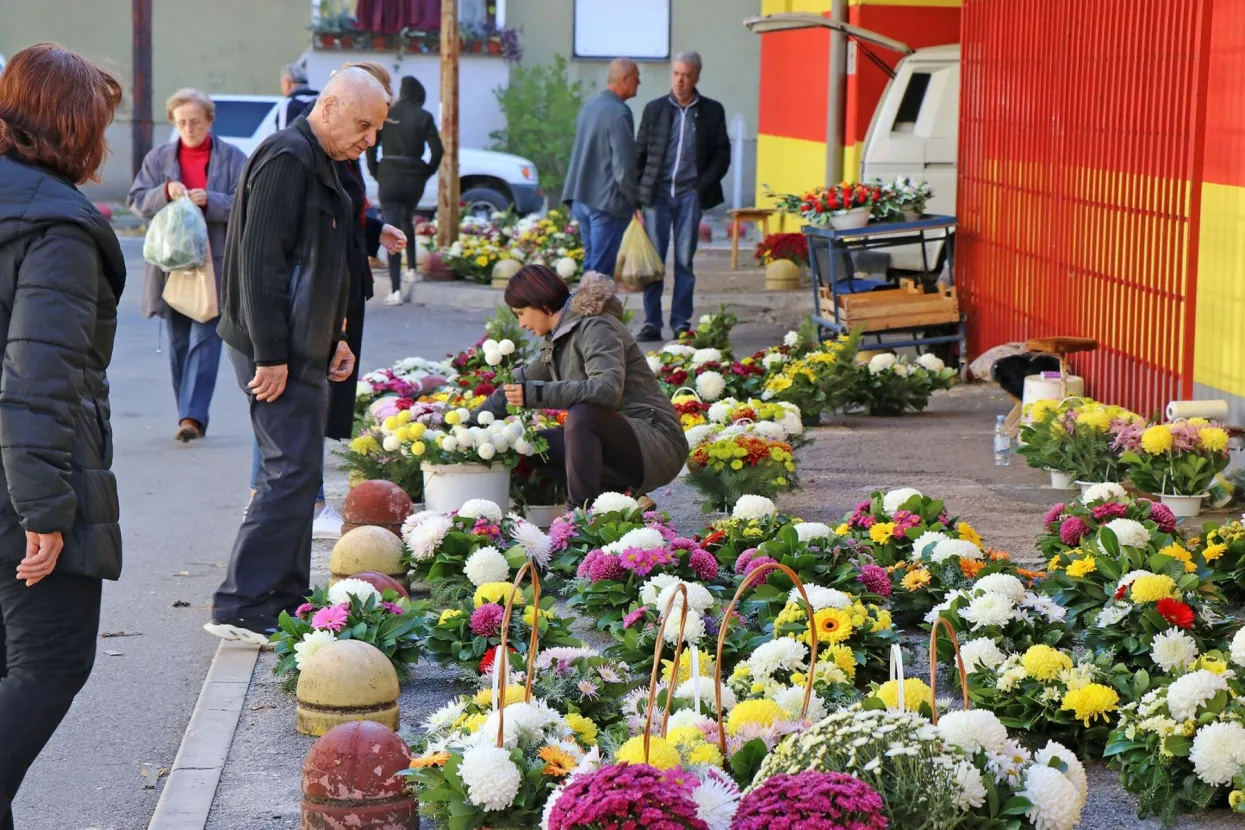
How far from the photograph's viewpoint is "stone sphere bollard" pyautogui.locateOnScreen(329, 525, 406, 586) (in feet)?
20.0

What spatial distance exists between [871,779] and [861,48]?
40.3ft

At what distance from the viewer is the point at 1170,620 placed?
4887 mm

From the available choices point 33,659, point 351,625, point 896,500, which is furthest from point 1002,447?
point 33,659

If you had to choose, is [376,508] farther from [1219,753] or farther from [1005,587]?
[1219,753]

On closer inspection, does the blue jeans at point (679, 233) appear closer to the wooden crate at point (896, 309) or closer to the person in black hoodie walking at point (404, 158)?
the wooden crate at point (896, 309)

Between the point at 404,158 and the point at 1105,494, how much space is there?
10.8 meters

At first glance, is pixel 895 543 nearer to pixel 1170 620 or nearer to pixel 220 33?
pixel 1170 620

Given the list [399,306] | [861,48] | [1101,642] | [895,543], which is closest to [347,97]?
[895,543]

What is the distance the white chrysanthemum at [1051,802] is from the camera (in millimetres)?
3486

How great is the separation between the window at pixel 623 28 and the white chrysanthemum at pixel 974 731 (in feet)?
82.6

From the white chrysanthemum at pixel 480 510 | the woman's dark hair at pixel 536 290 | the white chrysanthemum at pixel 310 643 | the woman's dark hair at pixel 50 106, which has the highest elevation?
the woman's dark hair at pixel 50 106

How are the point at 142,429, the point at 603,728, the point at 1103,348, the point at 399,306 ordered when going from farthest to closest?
the point at 399,306
the point at 142,429
the point at 1103,348
the point at 603,728

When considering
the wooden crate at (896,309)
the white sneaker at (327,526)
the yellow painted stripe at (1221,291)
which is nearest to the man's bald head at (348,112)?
the white sneaker at (327,526)

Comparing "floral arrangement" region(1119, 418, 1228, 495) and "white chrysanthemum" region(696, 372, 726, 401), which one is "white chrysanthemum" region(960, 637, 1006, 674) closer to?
"floral arrangement" region(1119, 418, 1228, 495)
